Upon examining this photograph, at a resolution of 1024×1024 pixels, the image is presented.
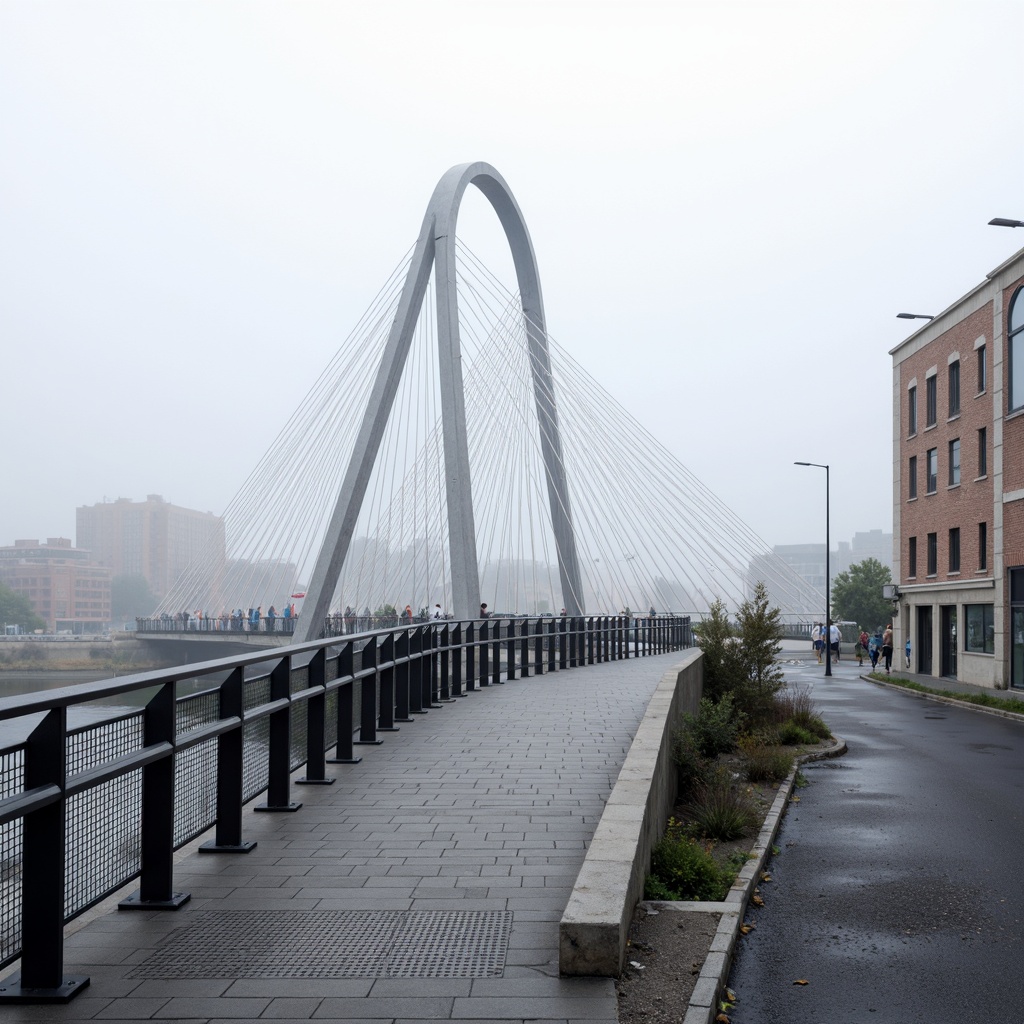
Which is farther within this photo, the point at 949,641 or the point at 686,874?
the point at 949,641

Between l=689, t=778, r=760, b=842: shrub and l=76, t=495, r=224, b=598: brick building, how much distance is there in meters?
81.5

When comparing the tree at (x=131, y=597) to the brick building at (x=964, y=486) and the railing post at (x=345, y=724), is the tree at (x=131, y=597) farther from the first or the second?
the railing post at (x=345, y=724)

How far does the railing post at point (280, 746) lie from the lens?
7594 mm

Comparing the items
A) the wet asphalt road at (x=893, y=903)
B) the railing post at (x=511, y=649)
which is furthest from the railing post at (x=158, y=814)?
the railing post at (x=511, y=649)

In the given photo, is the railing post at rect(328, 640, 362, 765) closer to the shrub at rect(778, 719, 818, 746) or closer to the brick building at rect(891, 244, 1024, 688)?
the shrub at rect(778, 719, 818, 746)

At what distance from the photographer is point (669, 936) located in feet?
17.9

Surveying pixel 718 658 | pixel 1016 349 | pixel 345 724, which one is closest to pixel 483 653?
pixel 718 658

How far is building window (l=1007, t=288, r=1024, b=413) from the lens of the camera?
29.1 metres

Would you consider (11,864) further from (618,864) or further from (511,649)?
(511,649)

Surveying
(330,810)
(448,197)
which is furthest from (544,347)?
(330,810)

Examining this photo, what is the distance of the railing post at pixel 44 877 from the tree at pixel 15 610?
6143 cm

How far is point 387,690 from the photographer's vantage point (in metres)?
12.3

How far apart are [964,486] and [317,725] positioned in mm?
28926

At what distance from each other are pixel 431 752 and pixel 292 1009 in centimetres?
648
